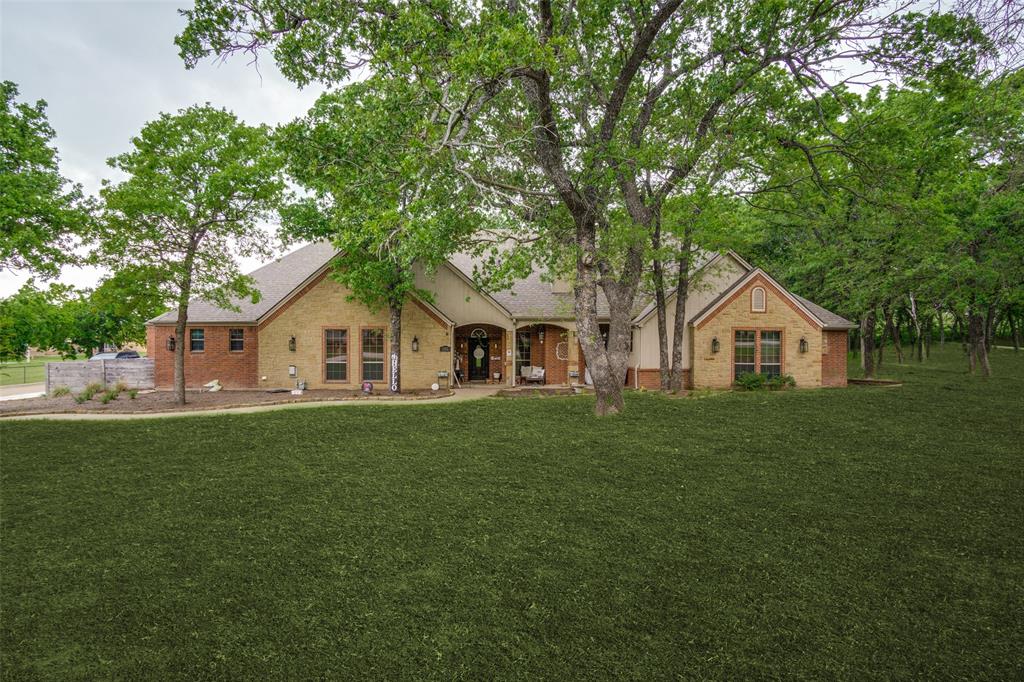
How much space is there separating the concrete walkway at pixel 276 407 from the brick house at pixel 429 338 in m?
2.22

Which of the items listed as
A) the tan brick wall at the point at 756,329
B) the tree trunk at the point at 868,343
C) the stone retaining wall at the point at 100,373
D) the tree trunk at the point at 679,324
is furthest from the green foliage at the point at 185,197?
the tree trunk at the point at 868,343

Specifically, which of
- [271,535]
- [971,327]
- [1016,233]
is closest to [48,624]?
[271,535]

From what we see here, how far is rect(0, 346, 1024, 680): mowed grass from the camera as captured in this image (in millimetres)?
3635

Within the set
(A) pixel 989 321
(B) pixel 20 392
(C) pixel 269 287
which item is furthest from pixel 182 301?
(A) pixel 989 321

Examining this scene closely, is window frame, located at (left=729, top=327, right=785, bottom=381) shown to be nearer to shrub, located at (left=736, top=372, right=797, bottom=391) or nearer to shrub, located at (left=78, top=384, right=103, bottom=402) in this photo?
shrub, located at (left=736, top=372, right=797, bottom=391)

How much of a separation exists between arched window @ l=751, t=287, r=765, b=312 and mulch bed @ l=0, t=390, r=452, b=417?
12876 millimetres

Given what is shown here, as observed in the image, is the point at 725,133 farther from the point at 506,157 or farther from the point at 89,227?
the point at 89,227

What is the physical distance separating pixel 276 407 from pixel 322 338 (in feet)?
23.0

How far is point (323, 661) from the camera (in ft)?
11.7

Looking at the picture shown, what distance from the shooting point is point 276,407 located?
13695mm

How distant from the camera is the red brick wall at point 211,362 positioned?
2106cm

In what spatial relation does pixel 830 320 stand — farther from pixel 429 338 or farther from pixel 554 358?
pixel 429 338

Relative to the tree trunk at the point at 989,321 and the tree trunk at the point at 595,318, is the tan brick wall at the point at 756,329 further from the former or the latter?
the tree trunk at the point at 989,321

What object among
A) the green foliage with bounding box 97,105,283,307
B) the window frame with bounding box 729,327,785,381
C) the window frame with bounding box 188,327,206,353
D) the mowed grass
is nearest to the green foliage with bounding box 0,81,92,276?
the green foliage with bounding box 97,105,283,307
